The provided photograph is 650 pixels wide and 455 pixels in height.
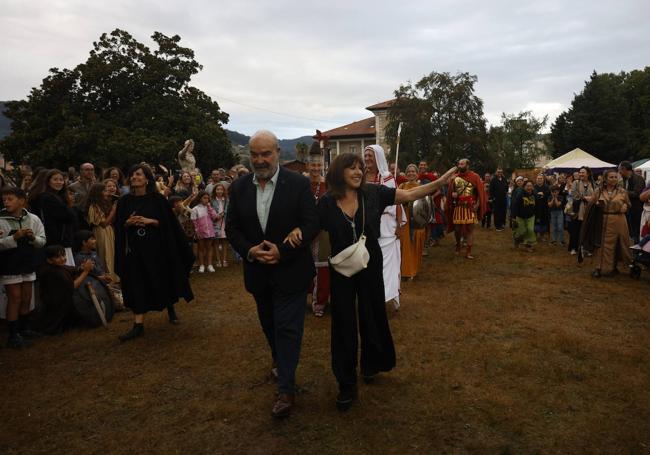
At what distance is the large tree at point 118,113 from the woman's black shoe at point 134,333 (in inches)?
1001

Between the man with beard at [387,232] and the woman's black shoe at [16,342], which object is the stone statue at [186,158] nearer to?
the woman's black shoe at [16,342]

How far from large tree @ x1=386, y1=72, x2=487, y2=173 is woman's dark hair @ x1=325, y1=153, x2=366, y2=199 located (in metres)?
39.6

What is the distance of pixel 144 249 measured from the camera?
5.05m

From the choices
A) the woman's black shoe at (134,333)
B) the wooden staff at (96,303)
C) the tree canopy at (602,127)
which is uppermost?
the tree canopy at (602,127)

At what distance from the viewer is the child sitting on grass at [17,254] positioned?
4852 millimetres

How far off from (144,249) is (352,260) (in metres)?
2.85

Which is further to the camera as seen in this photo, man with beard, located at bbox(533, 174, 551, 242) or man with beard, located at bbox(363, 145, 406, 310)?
man with beard, located at bbox(533, 174, 551, 242)

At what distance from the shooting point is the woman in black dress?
3.44 m

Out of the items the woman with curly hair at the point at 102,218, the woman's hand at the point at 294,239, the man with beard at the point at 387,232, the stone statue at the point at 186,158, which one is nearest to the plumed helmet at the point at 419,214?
the man with beard at the point at 387,232

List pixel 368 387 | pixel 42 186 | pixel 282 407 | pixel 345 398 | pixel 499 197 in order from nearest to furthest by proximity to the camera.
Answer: pixel 282 407, pixel 345 398, pixel 368 387, pixel 42 186, pixel 499 197

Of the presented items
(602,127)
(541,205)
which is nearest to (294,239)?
(541,205)

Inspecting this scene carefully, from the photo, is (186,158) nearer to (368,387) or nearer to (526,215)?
(526,215)

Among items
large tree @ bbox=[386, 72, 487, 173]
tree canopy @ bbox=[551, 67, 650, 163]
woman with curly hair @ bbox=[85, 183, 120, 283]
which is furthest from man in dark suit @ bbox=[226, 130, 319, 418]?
tree canopy @ bbox=[551, 67, 650, 163]

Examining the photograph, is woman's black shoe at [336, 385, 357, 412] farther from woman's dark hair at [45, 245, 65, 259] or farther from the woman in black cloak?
woman's dark hair at [45, 245, 65, 259]
